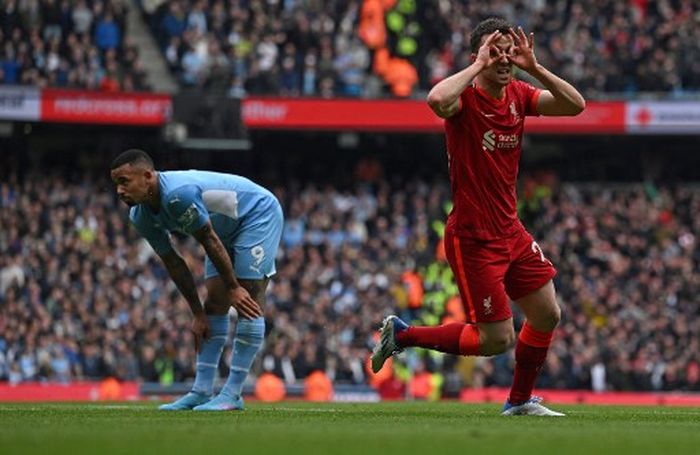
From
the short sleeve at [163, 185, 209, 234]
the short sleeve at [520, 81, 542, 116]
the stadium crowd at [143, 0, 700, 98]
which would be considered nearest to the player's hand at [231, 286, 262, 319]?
the short sleeve at [163, 185, 209, 234]

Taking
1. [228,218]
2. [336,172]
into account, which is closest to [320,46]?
[336,172]

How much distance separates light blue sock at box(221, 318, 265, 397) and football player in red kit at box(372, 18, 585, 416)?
1083 mm

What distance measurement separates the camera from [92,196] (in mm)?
28422

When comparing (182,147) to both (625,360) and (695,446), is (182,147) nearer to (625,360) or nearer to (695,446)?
(625,360)

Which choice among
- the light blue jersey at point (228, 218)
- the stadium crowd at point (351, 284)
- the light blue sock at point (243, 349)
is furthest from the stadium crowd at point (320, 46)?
the light blue sock at point (243, 349)

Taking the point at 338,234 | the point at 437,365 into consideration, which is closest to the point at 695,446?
the point at 437,365

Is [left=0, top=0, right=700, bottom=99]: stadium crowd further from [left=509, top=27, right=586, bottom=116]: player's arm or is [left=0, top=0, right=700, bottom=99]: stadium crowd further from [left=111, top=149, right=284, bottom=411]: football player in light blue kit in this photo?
[left=509, top=27, right=586, bottom=116]: player's arm

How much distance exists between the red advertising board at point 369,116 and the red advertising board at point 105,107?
1839 mm

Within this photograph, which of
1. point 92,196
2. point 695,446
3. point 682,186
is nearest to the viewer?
point 695,446

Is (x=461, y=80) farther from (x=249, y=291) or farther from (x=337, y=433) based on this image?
(x=337, y=433)

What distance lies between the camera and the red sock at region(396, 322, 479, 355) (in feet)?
34.0

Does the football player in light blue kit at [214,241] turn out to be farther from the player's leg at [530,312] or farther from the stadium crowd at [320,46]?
the stadium crowd at [320,46]

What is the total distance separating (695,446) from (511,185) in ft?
10.6

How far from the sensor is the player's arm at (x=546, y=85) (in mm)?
10008
